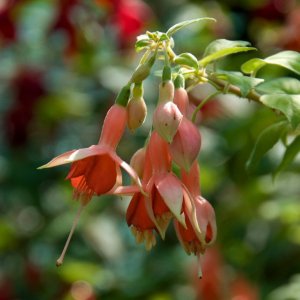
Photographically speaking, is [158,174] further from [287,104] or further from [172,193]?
[287,104]

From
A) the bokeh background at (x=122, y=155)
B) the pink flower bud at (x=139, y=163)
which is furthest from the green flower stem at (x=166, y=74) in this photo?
the bokeh background at (x=122, y=155)

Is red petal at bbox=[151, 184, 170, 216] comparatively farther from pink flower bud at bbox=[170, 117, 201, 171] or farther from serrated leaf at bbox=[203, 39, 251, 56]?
serrated leaf at bbox=[203, 39, 251, 56]

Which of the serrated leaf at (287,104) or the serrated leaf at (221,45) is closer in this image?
the serrated leaf at (287,104)

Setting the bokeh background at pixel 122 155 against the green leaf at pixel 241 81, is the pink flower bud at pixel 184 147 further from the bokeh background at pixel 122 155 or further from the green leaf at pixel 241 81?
the bokeh background at pixel 122 155

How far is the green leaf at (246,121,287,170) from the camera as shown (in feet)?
4.70

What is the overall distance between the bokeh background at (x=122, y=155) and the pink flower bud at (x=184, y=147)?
4.14 feet

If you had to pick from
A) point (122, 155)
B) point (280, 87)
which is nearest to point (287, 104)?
point (280, 87)

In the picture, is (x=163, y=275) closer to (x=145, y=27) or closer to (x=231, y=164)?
(x=231, y=164)

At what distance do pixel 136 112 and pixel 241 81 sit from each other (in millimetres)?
144

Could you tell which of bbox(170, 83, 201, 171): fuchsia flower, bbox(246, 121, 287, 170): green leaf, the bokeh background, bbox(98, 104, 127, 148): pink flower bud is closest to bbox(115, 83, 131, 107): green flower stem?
bbox(98, 104, 127, 148): pink flower bud

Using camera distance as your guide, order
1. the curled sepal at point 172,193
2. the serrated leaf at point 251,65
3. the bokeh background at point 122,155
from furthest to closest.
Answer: the bokeh background at point 122,155, the serrated leaf at point 251,65, the curled sepal at point 172,193

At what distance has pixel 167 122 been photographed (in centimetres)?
121

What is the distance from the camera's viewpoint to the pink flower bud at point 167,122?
3.96 feet

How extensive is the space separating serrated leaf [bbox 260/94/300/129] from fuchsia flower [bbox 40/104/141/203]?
199 millimetres
